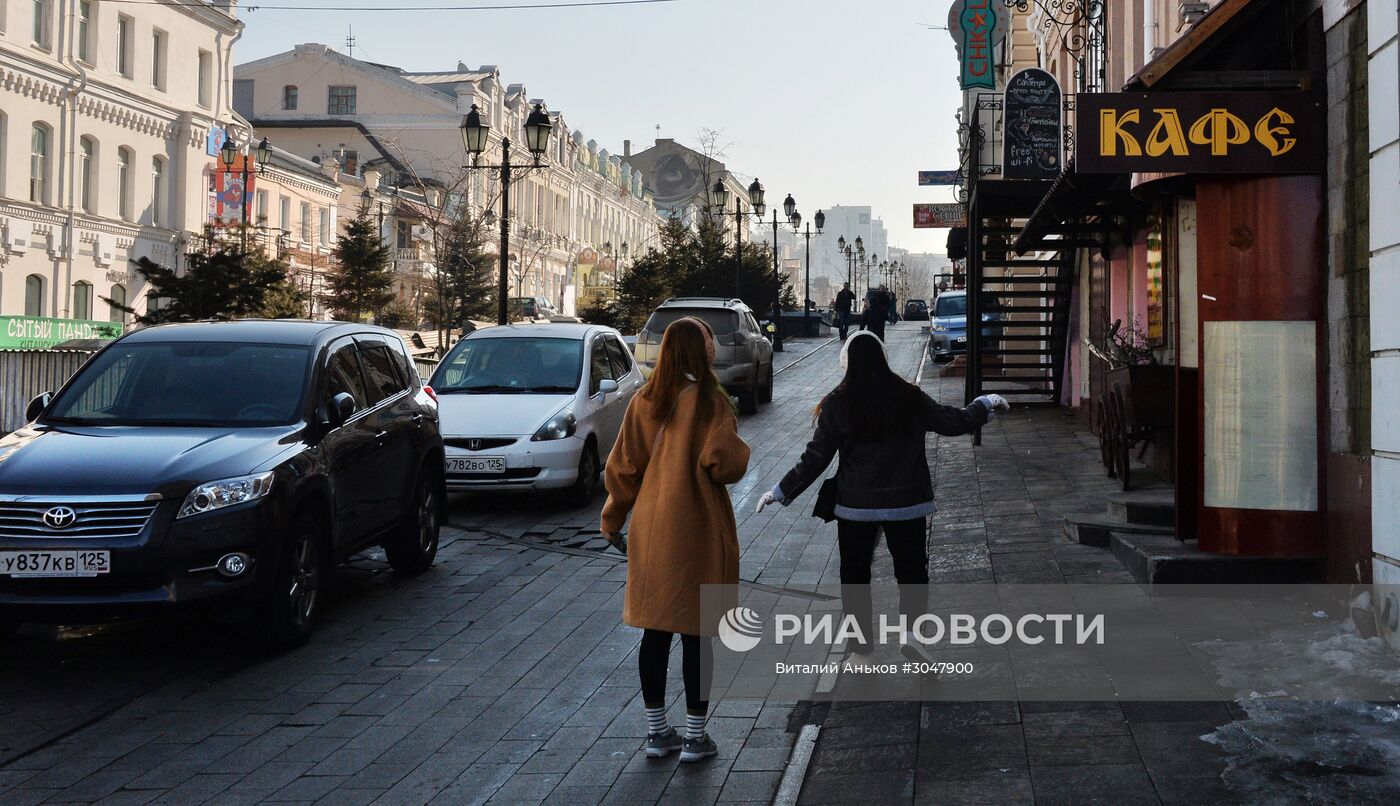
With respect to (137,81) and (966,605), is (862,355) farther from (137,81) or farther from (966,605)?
(137,81)

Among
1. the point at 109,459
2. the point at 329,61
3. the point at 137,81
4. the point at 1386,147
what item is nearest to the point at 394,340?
the point at 109,459

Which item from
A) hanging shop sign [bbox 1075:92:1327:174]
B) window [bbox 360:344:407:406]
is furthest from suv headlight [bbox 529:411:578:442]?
hanging shop sign [bbox 1075:92:1327:174]

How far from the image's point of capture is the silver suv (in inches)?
915

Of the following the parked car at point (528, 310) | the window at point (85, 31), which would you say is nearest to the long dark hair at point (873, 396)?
the window at point (85, 31)

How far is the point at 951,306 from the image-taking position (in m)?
36.8

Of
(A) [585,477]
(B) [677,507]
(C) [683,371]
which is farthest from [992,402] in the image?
(A) [585,477]

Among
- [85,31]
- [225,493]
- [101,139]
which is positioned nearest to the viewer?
[225,493]

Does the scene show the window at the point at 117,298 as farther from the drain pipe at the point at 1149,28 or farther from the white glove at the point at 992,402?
the white glove at the point at 992,402

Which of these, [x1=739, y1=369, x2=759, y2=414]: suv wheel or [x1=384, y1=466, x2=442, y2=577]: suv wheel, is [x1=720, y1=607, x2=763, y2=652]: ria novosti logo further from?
[x1=739, y1=369, x2=759, y2=414]: suv wheel

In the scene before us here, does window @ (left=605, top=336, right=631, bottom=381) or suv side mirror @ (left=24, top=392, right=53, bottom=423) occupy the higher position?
window @ (left=605, top=336, right=631, bottom=381)

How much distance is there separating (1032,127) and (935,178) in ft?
53.4

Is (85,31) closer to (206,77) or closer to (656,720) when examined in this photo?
(206,77)

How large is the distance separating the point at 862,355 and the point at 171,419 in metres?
4.08

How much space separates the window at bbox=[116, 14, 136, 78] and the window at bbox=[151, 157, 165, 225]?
10.5 feet
